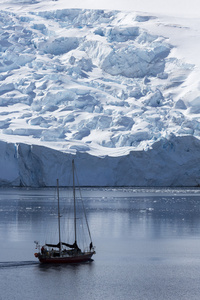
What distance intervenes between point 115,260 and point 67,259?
5.12ft

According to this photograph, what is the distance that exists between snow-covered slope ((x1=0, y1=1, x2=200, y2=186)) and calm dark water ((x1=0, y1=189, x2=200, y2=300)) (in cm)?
1650

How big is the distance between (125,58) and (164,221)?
1505 inches

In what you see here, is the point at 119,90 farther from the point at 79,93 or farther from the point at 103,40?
the point at 103,40

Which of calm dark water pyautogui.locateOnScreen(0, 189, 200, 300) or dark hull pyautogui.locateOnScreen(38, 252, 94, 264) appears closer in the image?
calm dark water pyautogui.locateOnScreen(0, 189, 200, 300)

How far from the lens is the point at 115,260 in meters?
20.2

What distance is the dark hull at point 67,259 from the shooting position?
19812mm

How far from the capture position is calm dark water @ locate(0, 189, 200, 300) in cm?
1620

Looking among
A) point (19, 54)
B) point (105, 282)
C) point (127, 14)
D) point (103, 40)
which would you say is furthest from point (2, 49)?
point (105, 282)

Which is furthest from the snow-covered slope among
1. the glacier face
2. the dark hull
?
the dark hull

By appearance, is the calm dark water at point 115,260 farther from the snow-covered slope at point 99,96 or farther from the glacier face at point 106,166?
the snow-covered slope at point 99,96

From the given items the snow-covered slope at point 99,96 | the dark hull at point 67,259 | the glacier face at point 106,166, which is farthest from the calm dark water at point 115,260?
→ the snow-covered slope at point 99,96

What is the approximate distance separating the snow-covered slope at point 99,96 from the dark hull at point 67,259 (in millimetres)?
28614

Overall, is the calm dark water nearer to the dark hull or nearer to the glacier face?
the dark hull

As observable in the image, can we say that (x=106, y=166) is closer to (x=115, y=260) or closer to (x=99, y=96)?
(x=99, y=96)
